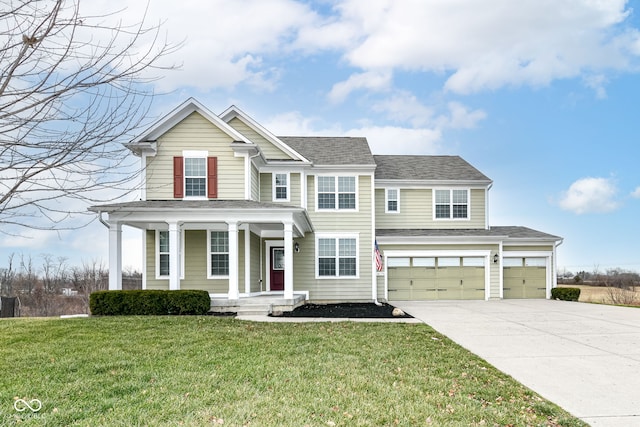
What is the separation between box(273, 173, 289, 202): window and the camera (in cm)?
2031

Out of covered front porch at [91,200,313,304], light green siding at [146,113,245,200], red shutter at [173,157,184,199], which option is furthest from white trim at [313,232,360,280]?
red shutter at [173,157,184,199]

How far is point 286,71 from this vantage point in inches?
569

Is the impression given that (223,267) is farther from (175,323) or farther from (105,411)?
(105,411)

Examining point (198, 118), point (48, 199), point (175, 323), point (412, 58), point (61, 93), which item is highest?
point (412, 58)

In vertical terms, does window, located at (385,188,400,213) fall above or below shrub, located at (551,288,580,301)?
above

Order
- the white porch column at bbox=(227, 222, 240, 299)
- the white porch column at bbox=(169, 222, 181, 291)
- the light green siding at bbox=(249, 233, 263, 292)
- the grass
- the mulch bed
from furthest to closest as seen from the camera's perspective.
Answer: the light green siding at bbox=(249, 233, 263, 292)
the white porch column at bbox=(227, 222, 240, 299)
the white porch column at bbox=(169, 222, 181, 291)
the mulch bed
the grass

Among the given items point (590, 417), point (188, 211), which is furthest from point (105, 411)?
point (188, 211)

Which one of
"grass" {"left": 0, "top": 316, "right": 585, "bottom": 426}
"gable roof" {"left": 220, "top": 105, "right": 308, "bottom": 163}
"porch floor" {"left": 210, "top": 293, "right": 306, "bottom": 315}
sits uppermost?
"gable roof" {"left": 220, "top": 105, "right": 308, "bottom": 163}

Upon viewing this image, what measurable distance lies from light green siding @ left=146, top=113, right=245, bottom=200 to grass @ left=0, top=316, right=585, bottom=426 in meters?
7.18

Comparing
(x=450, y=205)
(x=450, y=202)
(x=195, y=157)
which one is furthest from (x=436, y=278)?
(x=195, y=157)

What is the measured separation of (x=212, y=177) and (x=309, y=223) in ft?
13.7

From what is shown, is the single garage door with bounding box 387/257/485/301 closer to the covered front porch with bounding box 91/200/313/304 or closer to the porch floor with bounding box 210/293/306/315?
the covered front porch with bounding box 91/200/313/304

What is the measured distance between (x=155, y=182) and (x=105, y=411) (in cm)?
1275

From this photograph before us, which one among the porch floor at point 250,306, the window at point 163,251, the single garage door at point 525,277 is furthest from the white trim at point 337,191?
the single garage door at point 525,277
